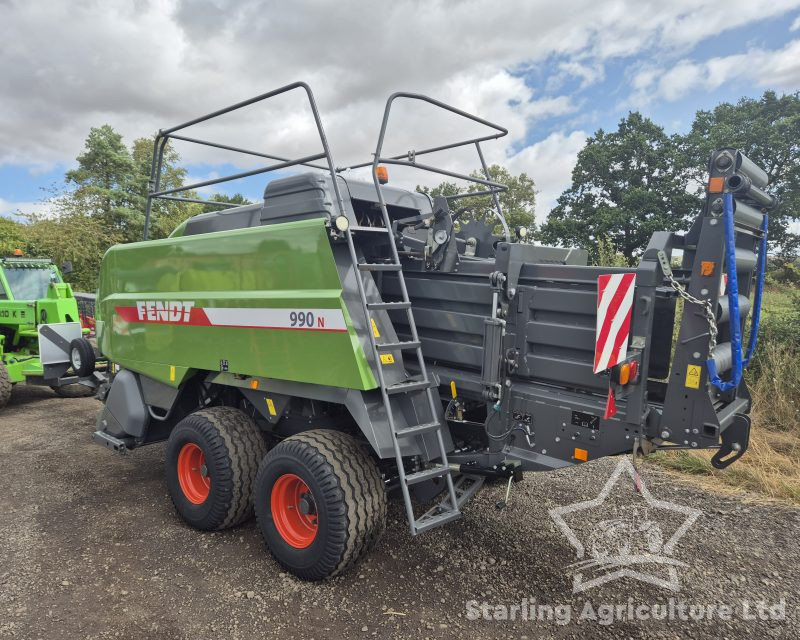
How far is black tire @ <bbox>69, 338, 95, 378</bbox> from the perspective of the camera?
5.89m

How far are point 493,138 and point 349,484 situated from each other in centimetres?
304

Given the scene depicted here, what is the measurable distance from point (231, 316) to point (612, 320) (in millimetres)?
2438

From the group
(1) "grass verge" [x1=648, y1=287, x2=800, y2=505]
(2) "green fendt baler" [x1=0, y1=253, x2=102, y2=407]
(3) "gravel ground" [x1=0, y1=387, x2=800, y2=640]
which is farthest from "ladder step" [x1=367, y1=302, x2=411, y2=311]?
(2) "green fendt baler" [x1=0, y1=253, x2=102, y2=407]

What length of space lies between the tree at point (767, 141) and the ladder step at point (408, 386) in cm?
2836

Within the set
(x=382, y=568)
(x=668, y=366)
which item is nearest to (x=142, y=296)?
(x=382, y=568)

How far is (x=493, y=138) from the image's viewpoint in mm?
4496

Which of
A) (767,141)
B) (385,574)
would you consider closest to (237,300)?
(385,574)

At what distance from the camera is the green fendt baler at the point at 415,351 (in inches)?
107

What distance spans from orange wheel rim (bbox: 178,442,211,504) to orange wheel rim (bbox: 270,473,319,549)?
885mm

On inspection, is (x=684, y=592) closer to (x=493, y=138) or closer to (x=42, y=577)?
(x=493, y=138)

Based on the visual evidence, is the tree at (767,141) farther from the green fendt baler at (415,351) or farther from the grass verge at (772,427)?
the green fendt baler at (415,351)

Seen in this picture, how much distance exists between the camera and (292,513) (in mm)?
3451

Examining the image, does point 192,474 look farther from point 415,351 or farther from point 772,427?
point 772,427

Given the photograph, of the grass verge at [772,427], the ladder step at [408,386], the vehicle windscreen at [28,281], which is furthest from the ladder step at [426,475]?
the vehicle windscreen at [28,281]
